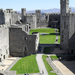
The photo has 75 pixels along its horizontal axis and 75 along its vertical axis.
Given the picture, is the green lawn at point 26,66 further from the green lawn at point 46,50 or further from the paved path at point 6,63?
the green lawn at point 46,50

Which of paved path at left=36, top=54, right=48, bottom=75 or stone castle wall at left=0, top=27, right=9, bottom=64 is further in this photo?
stone castle wall at left=0, top=27, right=9, bottom=64

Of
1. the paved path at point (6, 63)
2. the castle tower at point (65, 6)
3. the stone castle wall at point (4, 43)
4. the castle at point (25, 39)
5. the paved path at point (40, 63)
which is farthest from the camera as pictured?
the castle tower at point (65, 6)

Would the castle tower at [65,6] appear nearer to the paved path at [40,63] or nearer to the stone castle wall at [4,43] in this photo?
the paved path at [40,63]

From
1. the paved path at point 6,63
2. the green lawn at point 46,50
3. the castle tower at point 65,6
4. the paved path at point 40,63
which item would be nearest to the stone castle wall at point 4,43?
the paved path at point 6,63

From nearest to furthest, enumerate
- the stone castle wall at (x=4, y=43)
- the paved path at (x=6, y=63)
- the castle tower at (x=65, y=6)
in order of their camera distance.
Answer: the paved path at (x=6, y=63)
the stone castle wall at (x=4, y=43)
the castle tower at (x=65, y=6)

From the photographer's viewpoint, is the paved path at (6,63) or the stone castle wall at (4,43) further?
the stone castle wall at (4,43)

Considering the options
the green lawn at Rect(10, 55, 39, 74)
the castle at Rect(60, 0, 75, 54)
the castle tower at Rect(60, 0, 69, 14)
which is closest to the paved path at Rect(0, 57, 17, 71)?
the green lawn at Rect(10, 55, 39, 74)

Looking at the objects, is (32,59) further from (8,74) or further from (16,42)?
(8,74)

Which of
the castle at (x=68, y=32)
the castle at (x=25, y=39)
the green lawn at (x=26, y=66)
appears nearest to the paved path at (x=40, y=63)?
the green lawn at (x=26, y=66)

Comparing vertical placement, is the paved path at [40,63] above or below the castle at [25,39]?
below

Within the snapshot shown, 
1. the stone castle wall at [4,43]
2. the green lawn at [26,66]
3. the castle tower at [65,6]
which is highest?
the castle tower at [65,6]

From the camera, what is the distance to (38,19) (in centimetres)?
7656

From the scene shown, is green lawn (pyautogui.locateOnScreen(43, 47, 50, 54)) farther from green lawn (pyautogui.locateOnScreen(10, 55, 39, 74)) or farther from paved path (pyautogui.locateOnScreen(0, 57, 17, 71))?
paved path (pyautogui.locateOnScreen(0, 57, 17, 71))

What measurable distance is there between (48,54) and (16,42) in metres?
7.82
